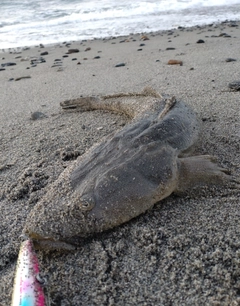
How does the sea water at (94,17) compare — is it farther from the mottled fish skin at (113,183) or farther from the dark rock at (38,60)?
the mottled fish skin at (113,183)

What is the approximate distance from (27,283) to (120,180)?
94 centimetres

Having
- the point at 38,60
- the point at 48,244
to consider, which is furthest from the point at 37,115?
the point at 38,60

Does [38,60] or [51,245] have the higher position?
[51,245]

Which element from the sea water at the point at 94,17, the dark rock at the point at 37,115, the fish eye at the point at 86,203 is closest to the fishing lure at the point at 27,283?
the fish eye at the point at 86,203

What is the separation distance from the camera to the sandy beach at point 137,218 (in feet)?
6.83

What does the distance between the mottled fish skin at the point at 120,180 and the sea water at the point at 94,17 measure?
1113 cm

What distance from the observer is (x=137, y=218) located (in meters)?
2.54

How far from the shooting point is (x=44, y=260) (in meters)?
2.31

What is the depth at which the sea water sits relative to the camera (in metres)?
14.1

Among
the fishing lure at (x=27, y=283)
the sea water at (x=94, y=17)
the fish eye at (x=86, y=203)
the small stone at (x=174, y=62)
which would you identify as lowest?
the sea water at (x=94, y=17)

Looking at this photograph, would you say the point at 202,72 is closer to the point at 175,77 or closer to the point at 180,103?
the point at 175,77

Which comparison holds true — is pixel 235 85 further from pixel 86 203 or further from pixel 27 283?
pixel 27 283

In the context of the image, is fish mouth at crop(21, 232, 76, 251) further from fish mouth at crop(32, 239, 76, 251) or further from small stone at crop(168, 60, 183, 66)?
small stone at crop(168, 60, 183, 66)

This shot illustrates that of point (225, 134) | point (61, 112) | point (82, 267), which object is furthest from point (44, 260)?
point (61, 112)
